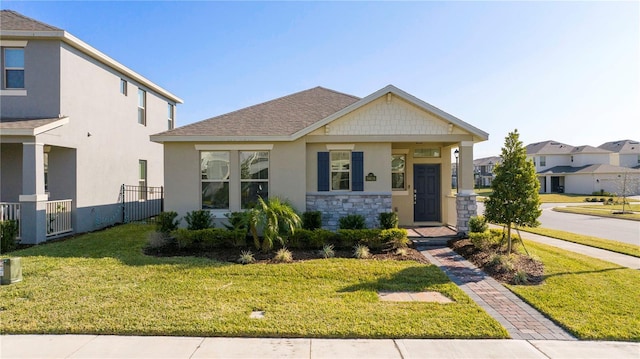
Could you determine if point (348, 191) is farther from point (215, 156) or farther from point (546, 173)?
point (546, 173)

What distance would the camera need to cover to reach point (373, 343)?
14.1 ft

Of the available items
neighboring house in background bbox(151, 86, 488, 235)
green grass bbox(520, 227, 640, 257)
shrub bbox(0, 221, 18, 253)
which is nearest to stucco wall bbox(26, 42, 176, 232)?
shrub bbox(0, 221, 18, 253)

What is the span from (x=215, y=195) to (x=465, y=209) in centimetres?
817

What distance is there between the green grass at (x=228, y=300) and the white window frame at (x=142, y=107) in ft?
31.1

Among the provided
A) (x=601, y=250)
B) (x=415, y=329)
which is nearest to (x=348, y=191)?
(x=415, y=329)

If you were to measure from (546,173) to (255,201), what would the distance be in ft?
159

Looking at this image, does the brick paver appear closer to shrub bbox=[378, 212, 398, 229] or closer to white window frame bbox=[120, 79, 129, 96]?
shrub bbox=[378, 212, 398, 229]

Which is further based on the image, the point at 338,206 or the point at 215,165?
the point at 215,165

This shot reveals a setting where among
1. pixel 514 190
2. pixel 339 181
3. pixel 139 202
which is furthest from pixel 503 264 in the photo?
pixel 139 202

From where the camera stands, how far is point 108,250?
9180mm

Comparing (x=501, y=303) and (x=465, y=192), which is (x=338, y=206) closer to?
(x=465, y=192)

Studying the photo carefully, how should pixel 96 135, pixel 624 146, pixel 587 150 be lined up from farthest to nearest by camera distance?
1. pixel 624 146
2. pixel 587 150
3. pixel 96 135

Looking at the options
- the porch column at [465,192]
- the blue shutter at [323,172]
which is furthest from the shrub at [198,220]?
the porch column at [465,192]

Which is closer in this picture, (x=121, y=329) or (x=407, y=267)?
(x=121, y=329)
